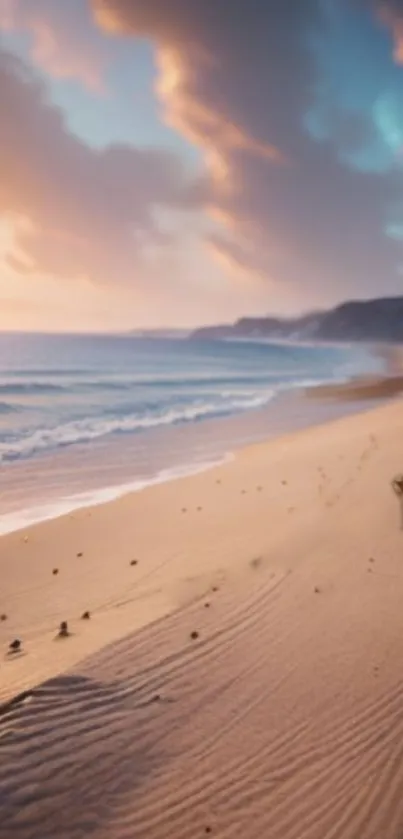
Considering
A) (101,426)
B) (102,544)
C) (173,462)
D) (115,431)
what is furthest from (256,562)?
(101,426)

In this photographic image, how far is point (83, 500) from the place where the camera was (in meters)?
9.41

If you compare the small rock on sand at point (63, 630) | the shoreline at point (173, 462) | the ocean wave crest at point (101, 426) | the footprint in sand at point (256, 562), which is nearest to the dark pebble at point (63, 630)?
the small rock on sand at point (63, 630)

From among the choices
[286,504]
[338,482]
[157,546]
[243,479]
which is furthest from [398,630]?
[243,479]

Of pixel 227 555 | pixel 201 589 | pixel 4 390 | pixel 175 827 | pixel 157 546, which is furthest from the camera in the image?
pixel 4 390

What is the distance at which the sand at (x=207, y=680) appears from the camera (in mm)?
3180

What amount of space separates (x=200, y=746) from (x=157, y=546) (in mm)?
3410

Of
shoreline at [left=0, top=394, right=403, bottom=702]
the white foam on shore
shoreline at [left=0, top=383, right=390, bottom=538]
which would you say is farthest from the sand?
shoreline at [left=0, top=383, right=390, bottom=538]

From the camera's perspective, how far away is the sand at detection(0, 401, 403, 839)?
318 centimetres

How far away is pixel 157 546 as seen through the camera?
6914 mm

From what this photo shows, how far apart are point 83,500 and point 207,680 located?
562 cm

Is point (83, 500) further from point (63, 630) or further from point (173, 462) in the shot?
point (63, 630)

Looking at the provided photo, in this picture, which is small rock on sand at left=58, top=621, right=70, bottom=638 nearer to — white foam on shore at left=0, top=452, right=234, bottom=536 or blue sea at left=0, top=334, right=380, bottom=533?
white foam on shore at left=0, top=452, right=234, bottom=536

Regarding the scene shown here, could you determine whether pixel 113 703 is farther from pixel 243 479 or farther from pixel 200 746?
pixel 243 479

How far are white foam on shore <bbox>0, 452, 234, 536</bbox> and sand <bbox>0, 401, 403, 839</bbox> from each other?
0.63 m
